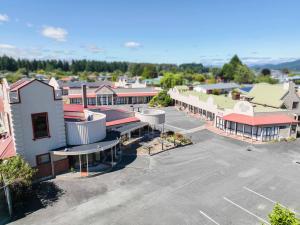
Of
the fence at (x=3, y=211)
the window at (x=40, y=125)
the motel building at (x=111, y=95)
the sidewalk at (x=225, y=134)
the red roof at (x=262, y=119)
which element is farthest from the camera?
the motel building at (x=111, y=95)

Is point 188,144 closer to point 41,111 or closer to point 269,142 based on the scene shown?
point 269,142

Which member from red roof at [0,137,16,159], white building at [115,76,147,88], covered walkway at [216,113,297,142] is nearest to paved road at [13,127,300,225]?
red roof at [0,137,16,159]

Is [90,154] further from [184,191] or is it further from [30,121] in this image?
[184,191]

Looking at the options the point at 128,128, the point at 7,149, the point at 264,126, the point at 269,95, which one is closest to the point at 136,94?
the point at 269,95

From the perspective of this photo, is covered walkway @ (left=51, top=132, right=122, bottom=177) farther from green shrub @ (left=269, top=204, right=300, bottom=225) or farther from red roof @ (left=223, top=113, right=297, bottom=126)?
red roof @ (left=223, top=113, right=297, bottom=126)

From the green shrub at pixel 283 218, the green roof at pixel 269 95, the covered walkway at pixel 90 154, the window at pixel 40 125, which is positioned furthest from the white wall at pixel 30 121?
the green roof at pixel 269 95

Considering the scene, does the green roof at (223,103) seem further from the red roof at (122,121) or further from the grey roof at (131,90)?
the grey roof at (131,90)
